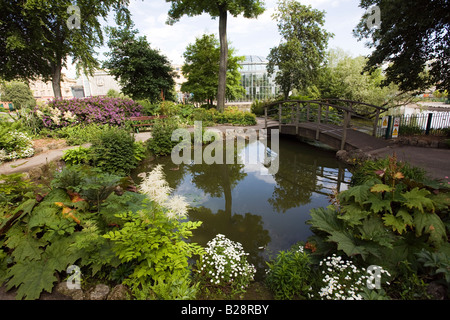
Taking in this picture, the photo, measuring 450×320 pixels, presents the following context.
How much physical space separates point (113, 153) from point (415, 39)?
489 inches

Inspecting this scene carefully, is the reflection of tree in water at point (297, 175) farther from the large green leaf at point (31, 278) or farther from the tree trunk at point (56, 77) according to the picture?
the tree trunk at point (56, 77)

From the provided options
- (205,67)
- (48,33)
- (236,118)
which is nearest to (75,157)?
(236,118)

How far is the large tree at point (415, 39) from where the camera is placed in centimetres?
809

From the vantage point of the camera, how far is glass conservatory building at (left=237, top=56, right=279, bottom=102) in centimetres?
3331

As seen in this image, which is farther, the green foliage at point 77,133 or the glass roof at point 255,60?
the glass roof at point 255,60

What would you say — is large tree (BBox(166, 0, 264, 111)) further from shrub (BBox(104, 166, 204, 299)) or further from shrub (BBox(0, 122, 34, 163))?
A: shrub (BBox(104, 166, 204, 299))

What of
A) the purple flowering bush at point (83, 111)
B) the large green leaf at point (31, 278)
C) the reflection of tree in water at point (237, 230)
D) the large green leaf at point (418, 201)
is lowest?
the reflection of tree in water at point (237, 230)

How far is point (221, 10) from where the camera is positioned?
15125mm

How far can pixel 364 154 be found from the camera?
7137 mm

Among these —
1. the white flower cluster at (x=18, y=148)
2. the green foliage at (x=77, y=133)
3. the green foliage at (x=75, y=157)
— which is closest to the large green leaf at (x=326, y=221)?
the green foliage at (x=75, y=157)

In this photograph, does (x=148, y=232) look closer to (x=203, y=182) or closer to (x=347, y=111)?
(x=203, y=182)

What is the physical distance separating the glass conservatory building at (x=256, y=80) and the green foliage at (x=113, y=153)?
28359mm

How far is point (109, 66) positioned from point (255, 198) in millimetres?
20019
